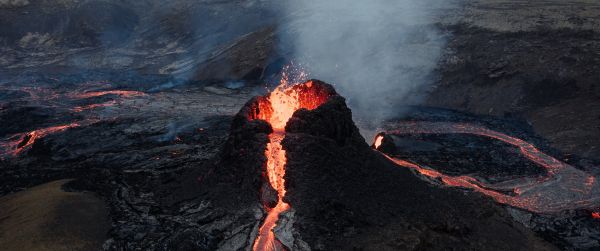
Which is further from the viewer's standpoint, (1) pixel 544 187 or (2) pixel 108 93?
(2) pixel 108 93

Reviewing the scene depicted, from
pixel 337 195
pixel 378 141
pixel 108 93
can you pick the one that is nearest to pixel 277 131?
pixel 337 195

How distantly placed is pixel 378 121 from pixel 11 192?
57.6ft

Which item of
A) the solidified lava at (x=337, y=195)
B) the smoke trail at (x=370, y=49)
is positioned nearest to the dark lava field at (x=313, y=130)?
the solidified lava at (x=337, y=195)

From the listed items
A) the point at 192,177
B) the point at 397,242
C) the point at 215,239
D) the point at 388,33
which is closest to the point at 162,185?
the point at 192,177

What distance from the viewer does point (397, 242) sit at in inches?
398

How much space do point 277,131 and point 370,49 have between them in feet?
72.0

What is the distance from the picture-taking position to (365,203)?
11234 mm

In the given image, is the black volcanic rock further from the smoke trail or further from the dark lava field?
the smoke trail

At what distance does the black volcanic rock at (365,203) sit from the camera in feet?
33.7

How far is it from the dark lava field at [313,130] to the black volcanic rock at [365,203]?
5 centimetres

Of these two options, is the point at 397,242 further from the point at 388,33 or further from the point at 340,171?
the point at 388,33

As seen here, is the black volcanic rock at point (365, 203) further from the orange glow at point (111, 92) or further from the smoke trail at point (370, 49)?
the orange glow at point (111, 92)

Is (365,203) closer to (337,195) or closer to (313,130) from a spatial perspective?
(337,195)

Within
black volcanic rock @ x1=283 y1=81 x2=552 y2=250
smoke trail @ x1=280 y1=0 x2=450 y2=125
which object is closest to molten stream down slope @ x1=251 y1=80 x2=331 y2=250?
black volcanic rock @ x1=283 y1=81 x2=552 y2=250
